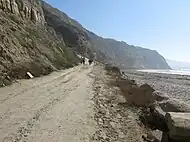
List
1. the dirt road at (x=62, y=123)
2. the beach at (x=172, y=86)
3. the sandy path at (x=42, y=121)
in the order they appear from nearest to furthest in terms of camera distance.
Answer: the sandy path at (x=42, y=121), the dirt road at (x=62, y=123), the beach at (x=172, y=86)

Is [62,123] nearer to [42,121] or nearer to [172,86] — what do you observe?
[42,121]

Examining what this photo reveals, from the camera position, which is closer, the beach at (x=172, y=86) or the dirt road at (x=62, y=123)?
the dirt road at (x=62, y=123)

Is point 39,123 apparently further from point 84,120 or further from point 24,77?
point 24,77

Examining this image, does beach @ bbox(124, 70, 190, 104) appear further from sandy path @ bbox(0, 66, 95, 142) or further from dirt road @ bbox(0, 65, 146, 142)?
sandy path @ bbox(0, 66, 95, 142)

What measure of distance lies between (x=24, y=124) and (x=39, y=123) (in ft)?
2.07

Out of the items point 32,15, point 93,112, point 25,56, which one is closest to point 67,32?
point 32,15

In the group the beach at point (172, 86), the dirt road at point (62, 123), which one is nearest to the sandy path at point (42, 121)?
the dirt road at point (62, 123)

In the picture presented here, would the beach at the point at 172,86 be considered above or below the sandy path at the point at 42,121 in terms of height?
below

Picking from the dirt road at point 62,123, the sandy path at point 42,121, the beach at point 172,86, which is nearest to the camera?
the sandy path at point 42,121

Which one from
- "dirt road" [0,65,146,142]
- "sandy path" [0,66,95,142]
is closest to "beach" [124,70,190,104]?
"dirt road" [0,65,146,142]

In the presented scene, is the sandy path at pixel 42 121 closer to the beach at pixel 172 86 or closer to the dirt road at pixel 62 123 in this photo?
the dirt road at pixel 62 123

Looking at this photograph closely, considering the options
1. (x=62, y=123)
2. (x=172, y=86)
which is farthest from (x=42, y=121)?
(x=172, y=86)

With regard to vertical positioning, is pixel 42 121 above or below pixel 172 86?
above

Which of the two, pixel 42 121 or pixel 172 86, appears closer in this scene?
pixel 42 121
